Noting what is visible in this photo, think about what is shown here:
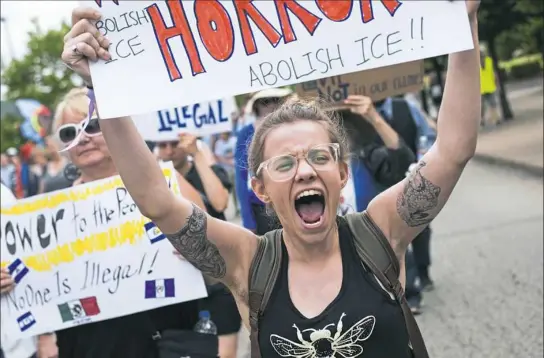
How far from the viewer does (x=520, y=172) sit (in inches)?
508

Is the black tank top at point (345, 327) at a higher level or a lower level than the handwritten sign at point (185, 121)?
lower

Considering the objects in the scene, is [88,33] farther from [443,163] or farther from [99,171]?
[99,171]

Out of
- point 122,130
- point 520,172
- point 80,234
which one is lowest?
point 520,172

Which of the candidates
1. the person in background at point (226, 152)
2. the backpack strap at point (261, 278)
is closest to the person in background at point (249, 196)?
the backpack strap at point (261, 278)

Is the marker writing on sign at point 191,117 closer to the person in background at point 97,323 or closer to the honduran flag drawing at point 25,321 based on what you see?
the person in background at point 97,323

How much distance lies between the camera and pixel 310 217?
234 centimetres

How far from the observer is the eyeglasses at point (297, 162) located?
92.9 inches

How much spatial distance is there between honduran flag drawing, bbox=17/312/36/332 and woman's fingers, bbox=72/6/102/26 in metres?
1.90

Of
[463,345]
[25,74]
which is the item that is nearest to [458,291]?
[463,345]

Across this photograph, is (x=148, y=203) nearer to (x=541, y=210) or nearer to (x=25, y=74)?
(x=541, y=210)

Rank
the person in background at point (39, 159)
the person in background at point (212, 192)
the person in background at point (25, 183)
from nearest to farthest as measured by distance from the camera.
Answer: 1. the person in background at point (212, 192)
2. the person in background at point (25, 183)
3. the person in background at point (39, 159)

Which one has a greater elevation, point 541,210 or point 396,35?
point 396,35

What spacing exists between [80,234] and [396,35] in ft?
6.84

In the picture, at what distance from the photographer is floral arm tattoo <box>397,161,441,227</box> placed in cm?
231
